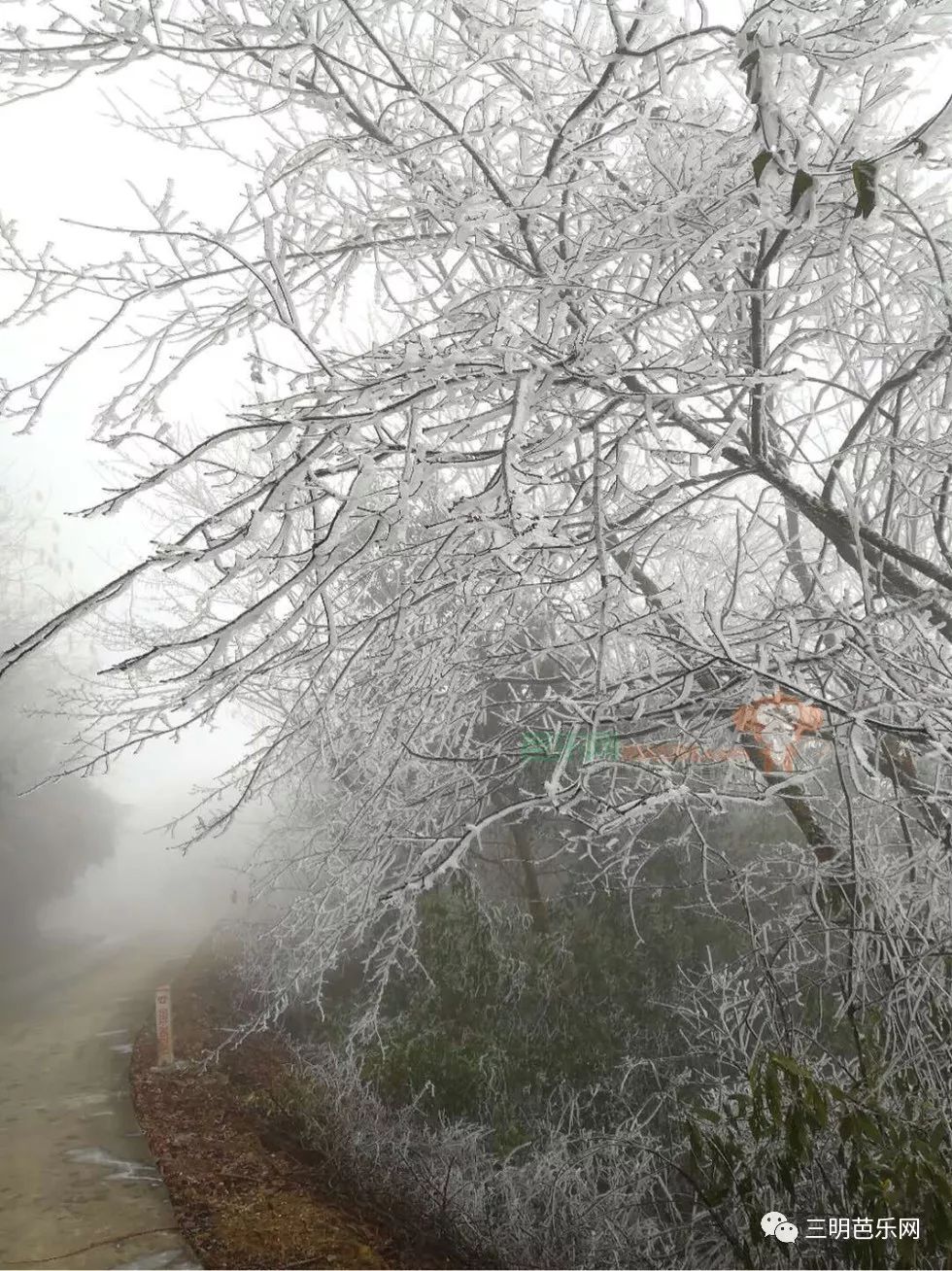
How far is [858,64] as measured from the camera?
182cm

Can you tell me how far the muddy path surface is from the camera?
5367 mm

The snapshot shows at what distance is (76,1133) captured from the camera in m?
7.23

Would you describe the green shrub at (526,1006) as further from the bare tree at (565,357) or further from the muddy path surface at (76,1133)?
the bare tree at (565,357)

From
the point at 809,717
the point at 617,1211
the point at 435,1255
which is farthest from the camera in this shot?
the point at 435,1255

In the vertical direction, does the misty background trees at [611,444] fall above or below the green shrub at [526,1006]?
above

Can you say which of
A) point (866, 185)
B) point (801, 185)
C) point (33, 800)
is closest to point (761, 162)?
point (801, 185)

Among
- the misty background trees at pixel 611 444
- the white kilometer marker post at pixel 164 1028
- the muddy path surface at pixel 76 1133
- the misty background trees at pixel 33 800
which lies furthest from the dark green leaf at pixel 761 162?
the misty background trees at pixel 33 800

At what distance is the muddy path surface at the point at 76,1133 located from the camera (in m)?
5.37

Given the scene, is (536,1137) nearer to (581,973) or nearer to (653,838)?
(581,973)

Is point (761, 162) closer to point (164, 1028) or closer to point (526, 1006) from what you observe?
point (526, 1006)

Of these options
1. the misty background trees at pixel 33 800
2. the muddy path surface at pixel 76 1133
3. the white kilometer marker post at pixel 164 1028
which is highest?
the misty background trees at pixel 33 800

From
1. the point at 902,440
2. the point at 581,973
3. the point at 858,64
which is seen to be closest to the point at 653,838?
the point at 581,973

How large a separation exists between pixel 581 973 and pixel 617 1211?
288 centimetres

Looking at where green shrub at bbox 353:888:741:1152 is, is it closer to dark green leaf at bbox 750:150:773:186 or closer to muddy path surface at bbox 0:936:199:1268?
muddy path surface at bbox 0:936:199:1268
